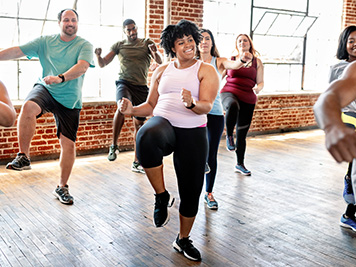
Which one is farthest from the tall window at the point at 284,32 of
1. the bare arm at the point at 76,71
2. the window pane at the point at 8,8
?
the bare arm at the point at 76,71

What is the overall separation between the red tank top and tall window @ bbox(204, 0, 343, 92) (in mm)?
2867

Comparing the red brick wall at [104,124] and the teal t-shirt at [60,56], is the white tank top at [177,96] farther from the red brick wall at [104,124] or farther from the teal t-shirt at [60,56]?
the red brick wall at [104,124]

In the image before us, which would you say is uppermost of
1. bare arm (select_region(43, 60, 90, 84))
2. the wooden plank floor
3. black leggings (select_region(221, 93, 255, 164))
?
bare arm (select_region(43, 60, 90, 84))

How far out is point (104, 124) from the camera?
6.44 m

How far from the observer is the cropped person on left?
269 cm

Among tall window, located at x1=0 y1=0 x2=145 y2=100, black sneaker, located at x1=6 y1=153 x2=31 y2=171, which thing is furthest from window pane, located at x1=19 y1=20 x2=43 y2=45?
black sneaker, located at x1=6 y1=153 x2=31 y2=171

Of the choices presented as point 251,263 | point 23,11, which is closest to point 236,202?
point 251,263

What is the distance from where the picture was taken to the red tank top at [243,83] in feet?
16.8

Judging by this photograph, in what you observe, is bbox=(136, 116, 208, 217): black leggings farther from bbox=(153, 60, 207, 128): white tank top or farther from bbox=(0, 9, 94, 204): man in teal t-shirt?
bbox=(0, 9, 94, 204): man in teal t-shirt

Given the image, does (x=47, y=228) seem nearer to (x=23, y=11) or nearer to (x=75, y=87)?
(x=75, y=87)

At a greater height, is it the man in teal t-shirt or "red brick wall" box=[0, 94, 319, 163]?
the man in teal t-shirt

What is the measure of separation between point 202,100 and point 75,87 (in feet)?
5.52

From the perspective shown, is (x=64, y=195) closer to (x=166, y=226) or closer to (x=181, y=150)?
(x=166, y=226)

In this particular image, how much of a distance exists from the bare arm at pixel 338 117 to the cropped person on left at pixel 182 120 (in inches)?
46.9
